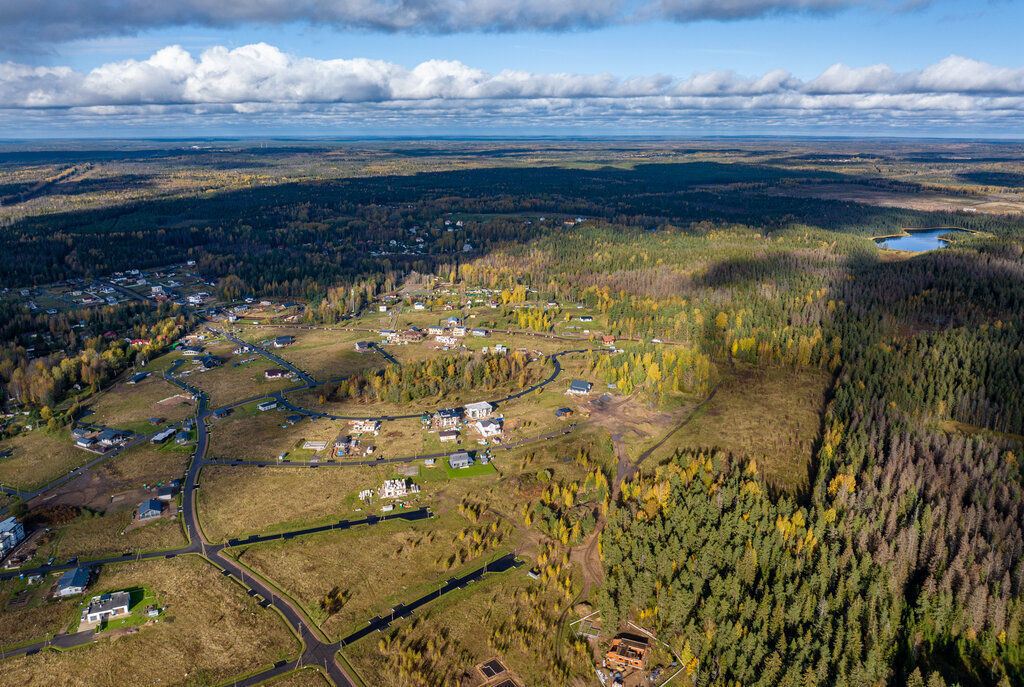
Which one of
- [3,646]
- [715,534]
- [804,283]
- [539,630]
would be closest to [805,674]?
[715,534]

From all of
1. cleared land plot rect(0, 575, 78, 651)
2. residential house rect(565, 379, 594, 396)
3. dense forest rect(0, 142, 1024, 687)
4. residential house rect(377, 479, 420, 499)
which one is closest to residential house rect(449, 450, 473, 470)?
residential house rect(377, 479, 420, 499)

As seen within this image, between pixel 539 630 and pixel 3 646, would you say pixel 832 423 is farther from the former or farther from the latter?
pixel 3 646

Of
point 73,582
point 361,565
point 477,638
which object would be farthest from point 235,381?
point 477,638

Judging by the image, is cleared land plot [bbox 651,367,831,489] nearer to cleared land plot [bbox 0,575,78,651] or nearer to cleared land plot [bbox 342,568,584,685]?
cleared land plot [bbox 342,568,584,685]

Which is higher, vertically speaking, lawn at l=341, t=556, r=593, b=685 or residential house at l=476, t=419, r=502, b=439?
residential house at l=476, t=419, r=502, b=439

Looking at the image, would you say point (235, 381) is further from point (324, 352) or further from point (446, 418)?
point (446, 418)

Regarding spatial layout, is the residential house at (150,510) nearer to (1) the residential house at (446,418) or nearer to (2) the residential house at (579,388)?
(1) the residential house at (446,418)
